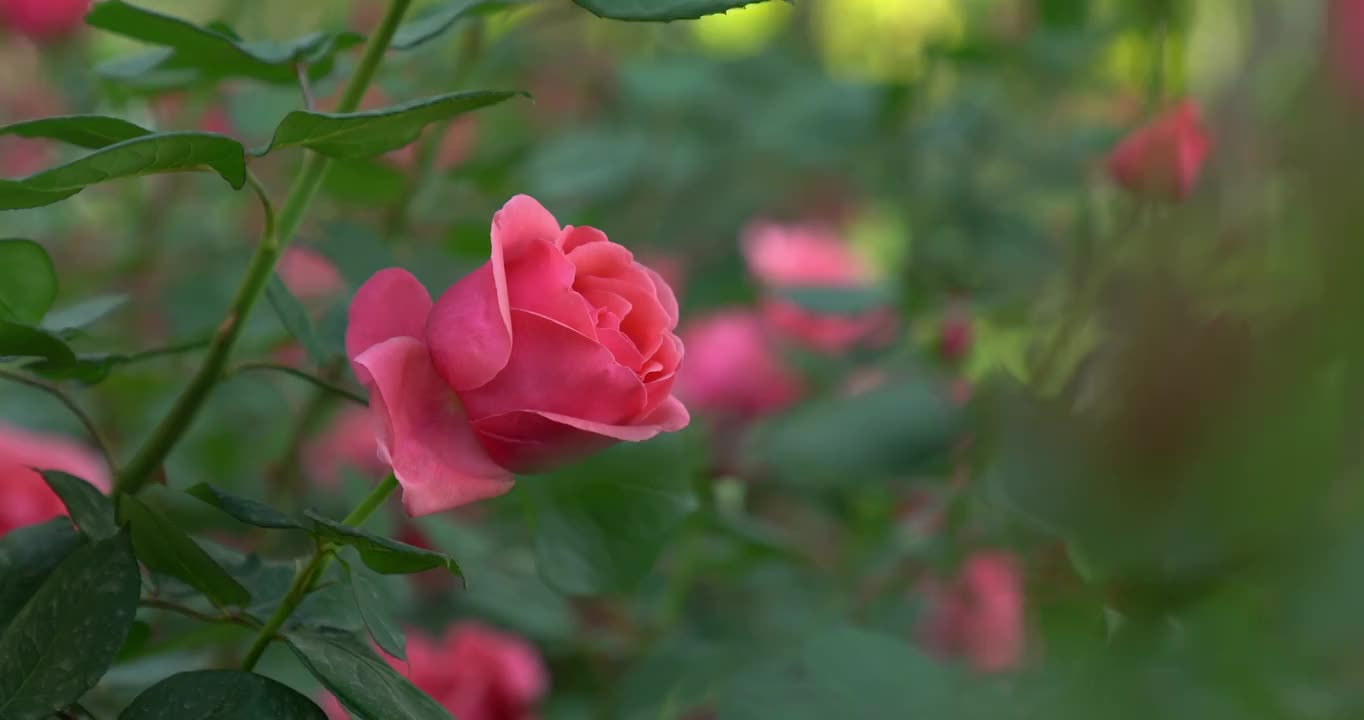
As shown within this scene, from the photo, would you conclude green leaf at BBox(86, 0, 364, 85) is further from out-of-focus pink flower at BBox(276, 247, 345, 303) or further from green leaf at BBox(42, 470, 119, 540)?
out-of-focus pink flower at BBox(276, 247, 345, 303)

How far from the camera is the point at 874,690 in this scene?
36 centimetres

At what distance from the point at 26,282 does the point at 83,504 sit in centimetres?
8

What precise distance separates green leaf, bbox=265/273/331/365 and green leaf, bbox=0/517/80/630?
0.09 m

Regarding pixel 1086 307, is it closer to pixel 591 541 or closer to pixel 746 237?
pixel 591 541

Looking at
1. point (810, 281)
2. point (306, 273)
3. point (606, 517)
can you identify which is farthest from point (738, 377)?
point (606, 517)

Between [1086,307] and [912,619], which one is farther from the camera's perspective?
[912,619]

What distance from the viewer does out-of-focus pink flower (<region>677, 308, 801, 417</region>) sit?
103cm

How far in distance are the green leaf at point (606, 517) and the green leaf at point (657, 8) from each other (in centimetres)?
18

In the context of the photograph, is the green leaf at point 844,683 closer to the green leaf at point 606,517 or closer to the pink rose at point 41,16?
the green leaf at point 606,517

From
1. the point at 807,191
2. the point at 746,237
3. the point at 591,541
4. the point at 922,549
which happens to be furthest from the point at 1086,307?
the point at 807,191

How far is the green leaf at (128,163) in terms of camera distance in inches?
11.9

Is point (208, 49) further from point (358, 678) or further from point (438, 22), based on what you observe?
point (358, 678)

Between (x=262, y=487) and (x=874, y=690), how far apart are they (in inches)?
23.0

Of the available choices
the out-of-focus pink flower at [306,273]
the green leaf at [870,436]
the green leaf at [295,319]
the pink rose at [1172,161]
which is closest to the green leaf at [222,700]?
the green leaf at [295,319]
